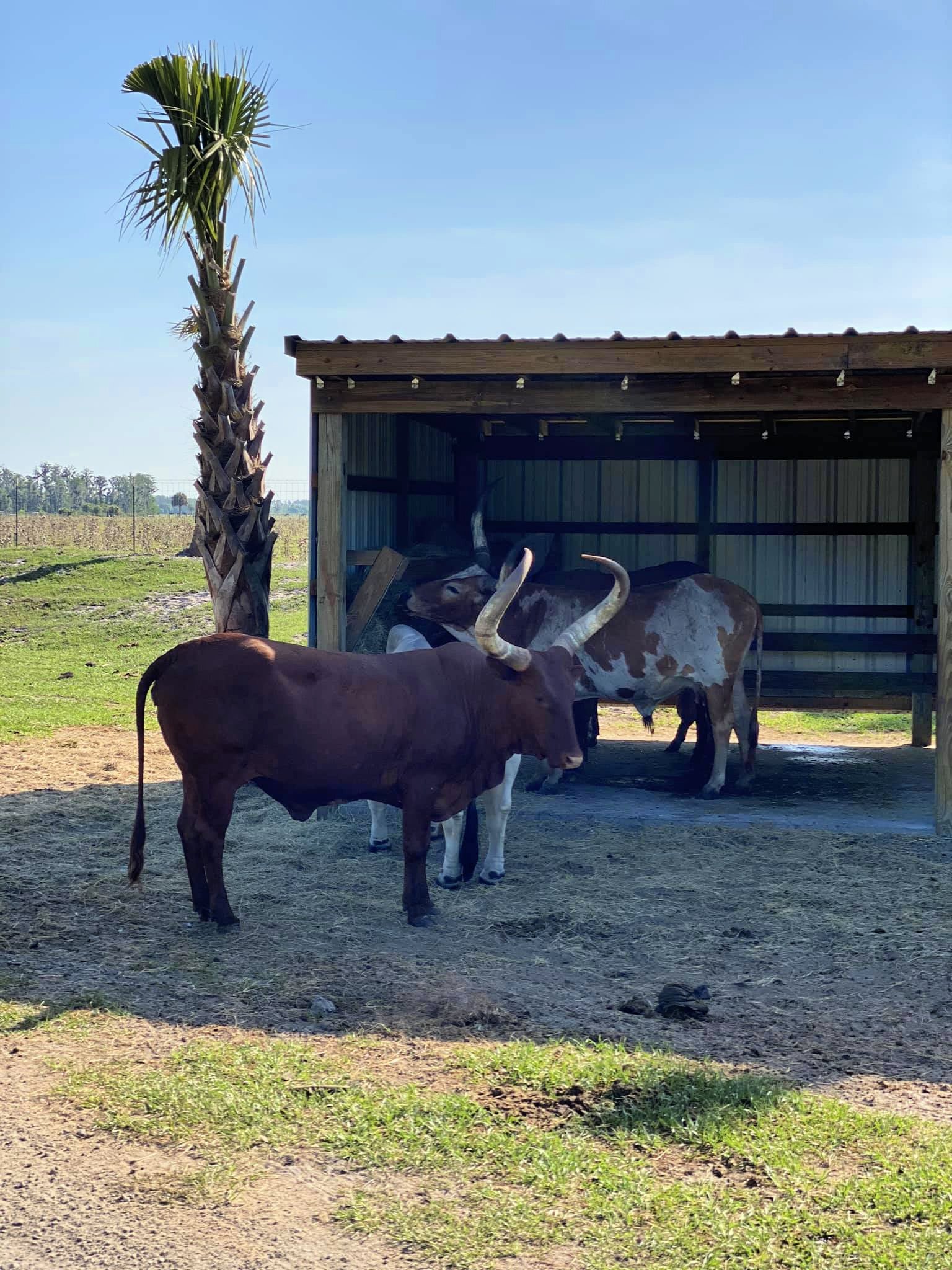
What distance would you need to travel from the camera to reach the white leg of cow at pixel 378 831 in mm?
8375

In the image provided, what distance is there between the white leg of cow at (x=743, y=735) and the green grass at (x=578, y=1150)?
5.85 metres

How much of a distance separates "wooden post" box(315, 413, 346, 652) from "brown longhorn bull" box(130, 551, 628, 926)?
2.08m

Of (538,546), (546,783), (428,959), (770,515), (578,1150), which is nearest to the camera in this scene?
(578,1150)

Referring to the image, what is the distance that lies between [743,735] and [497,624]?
176 inches

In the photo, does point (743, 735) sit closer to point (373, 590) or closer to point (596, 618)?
point (373, 590)

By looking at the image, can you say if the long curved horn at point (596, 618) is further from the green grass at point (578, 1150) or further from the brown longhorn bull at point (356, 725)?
the green grass at point (578, 1150)

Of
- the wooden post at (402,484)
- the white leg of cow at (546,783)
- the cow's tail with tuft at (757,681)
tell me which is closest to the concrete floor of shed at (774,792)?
the white leg of cow at (546,783)

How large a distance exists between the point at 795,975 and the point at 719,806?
389 cm

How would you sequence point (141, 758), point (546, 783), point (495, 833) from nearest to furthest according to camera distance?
point (141, 758)
point (495, 833)
point (546, 783)

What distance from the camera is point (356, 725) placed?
667cm

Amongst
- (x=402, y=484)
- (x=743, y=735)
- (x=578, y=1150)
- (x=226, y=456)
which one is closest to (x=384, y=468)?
(x=402, y=484)

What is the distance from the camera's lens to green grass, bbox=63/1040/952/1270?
3.52 meters

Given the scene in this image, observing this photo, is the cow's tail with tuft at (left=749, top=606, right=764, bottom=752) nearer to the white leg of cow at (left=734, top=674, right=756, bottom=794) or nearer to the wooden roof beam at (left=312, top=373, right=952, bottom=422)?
the white leg of cow at (left=734, top=674, right=756, bottom=794)

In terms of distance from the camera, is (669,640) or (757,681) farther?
(757,681)
